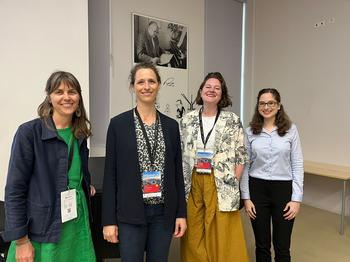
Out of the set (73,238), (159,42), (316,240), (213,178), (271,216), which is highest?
(159,42)

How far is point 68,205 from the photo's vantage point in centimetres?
130

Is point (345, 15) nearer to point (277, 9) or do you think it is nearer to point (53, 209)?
point (277, 9)

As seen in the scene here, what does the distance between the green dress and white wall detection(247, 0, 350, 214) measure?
3.45 m

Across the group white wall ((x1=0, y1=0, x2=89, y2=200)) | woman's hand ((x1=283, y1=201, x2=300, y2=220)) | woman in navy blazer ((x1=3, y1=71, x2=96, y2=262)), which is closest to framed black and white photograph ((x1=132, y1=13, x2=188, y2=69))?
white wall ((x1=0, y1=0, x2=89, y2=200))

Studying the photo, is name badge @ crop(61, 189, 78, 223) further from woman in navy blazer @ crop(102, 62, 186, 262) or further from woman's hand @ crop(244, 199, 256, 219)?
woman's hand @ crop(244, 199, 256, 219)

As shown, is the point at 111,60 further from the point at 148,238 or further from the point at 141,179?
the point at 148,238

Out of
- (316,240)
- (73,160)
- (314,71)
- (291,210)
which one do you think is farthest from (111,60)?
(316,240)

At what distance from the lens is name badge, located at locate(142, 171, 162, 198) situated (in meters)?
1.42

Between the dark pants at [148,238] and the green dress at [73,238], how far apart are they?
0.53 ft

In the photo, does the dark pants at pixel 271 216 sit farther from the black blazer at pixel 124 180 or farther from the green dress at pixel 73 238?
the green dress at pixel 73 238

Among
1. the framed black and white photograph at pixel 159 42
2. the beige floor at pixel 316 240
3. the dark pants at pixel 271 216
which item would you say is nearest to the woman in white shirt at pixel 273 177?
the dark pants at pixel 271 216

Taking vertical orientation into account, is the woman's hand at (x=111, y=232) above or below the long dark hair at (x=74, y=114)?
below

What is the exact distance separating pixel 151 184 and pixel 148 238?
11.6 inches

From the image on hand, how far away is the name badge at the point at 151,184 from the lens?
142cm
